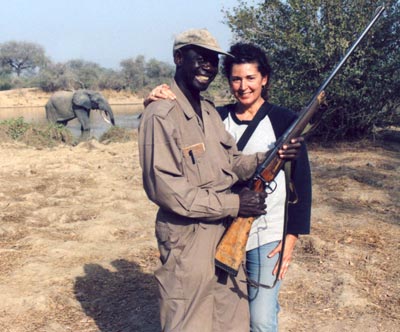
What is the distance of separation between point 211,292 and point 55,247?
323 centimetres

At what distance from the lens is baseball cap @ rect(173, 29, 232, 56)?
2078mm

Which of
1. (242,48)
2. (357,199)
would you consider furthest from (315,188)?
(242,48)

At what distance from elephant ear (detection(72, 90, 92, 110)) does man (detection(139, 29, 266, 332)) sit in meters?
18.2

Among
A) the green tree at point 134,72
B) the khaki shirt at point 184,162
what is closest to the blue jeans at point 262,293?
the khaki shirt at point 184,162

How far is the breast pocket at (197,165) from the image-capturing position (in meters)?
2.07

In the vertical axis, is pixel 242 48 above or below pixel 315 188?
above

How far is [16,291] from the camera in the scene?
13.5ft

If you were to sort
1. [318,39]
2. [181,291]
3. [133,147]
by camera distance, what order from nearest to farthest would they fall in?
[181,291], [318,39], [133,147]

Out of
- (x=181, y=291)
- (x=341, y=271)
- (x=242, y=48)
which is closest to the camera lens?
(x=181, y=291)

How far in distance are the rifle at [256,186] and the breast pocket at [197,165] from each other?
0.24 meters

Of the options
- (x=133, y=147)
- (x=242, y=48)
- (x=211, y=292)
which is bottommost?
(x=133, y=147)

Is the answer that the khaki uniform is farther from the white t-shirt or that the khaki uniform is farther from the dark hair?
the dark hair

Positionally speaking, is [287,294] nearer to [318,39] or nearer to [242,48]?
[242,48]

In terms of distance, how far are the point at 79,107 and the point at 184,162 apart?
60.7 ft
